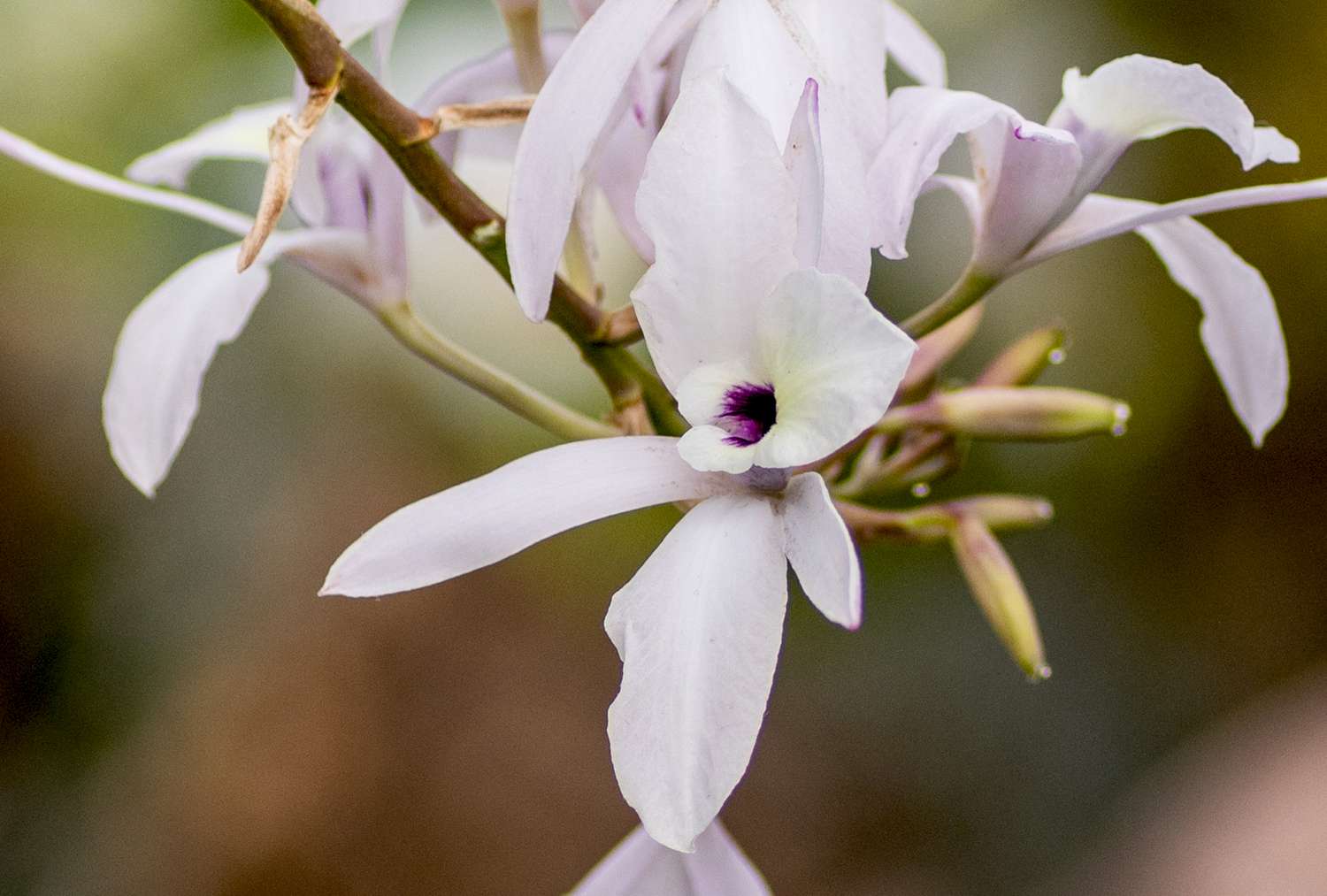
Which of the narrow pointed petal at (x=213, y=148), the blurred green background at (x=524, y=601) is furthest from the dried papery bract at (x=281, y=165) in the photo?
the blurred green background at (x=524, y=601)

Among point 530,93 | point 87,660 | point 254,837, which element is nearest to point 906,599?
point 254,837

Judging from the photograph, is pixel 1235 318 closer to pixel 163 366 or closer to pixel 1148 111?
pixel 1148 111

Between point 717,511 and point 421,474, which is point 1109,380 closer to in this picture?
point 421,474

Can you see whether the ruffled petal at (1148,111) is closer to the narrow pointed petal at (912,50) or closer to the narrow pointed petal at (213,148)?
the narrow pointed petal at (912,50)

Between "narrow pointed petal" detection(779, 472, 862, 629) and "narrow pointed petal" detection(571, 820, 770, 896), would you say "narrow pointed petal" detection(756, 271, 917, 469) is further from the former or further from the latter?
"narrow pointed petal" detection(571, 820, 770, 896)

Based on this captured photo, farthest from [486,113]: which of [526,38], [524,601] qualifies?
[524,601]
